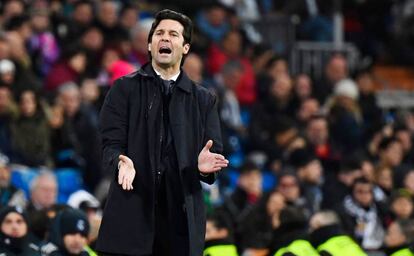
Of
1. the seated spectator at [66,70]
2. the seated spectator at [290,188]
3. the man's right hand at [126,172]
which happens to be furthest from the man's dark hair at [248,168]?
the man's right hand at [126,172]

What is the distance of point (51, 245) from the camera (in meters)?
9.26

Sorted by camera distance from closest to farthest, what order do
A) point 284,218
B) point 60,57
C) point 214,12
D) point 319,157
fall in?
1. point 284,218
2. point 60,57
3. point 319,157
4. point 214,12

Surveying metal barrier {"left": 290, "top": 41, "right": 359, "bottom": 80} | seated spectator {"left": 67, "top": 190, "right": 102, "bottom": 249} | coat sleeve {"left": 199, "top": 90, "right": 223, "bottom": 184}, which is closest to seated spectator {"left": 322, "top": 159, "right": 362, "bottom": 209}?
seated spectator {"left": 67, "top": 190, "right": 102, "bottom": 249}

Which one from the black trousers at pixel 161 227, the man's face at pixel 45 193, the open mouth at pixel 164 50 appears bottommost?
the man's face at pixel 45 193

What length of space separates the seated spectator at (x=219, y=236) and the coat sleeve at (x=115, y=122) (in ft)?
11.2

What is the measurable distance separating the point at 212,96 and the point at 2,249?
3.30 m

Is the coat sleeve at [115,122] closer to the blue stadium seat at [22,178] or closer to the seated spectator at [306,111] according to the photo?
the blue stadium seat at [22,178]

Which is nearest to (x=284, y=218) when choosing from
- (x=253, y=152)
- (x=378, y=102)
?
(x=253, y=152)

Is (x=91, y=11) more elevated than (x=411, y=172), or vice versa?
(x=91, y=11)

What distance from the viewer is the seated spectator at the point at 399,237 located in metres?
11.0

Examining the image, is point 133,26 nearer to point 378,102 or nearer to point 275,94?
point 275,94

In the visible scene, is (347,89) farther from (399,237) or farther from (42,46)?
(399,237)

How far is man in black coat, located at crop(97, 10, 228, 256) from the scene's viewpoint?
6012mm

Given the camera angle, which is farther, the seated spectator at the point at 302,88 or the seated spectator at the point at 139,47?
the seated spectator at the point at 302,88
